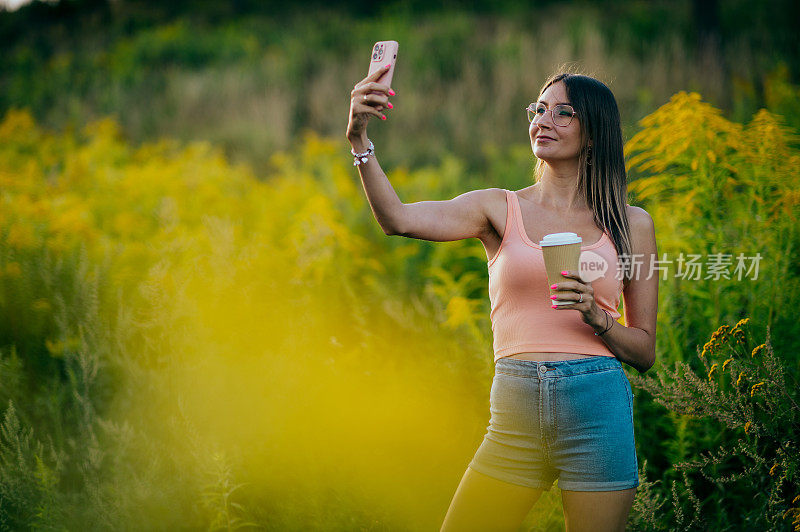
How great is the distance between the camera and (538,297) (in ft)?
6.59

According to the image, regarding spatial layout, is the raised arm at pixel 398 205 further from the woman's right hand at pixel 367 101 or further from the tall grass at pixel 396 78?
the tall grass at pixel 396 78

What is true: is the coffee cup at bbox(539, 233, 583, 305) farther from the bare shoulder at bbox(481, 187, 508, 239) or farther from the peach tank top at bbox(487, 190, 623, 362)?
the bare shoulder at bbox(481, 187, 508, 239)

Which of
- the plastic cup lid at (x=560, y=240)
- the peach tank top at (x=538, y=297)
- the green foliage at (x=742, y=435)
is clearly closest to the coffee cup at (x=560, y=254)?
the plastic cup lid at (x=560, y=240)

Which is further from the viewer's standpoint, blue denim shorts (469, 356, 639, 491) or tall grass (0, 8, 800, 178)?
tall grass (0, 8, 800, 178)

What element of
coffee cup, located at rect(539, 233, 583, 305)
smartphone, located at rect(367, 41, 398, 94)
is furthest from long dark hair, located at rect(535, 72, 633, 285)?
smartphone, located at rect(367, 41, 398, 94)

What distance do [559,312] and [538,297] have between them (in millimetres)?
75

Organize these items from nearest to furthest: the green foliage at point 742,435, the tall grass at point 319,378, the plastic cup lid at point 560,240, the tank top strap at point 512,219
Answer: the plastic cup lid at point 560,240
the tank top strap at point 512,219
the green foliage at point 742,435
the tall grass at point 319,378

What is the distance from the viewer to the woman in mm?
1917

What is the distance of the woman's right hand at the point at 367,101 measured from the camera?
198 cm

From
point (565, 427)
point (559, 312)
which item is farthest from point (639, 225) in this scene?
point (565, 427)

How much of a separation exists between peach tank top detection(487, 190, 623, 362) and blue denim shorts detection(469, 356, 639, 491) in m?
0.05

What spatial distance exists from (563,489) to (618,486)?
5.9 inches

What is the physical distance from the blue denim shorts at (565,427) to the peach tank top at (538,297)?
0.18 ft

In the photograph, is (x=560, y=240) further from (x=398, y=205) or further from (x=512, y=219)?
(x=398, y=205)
